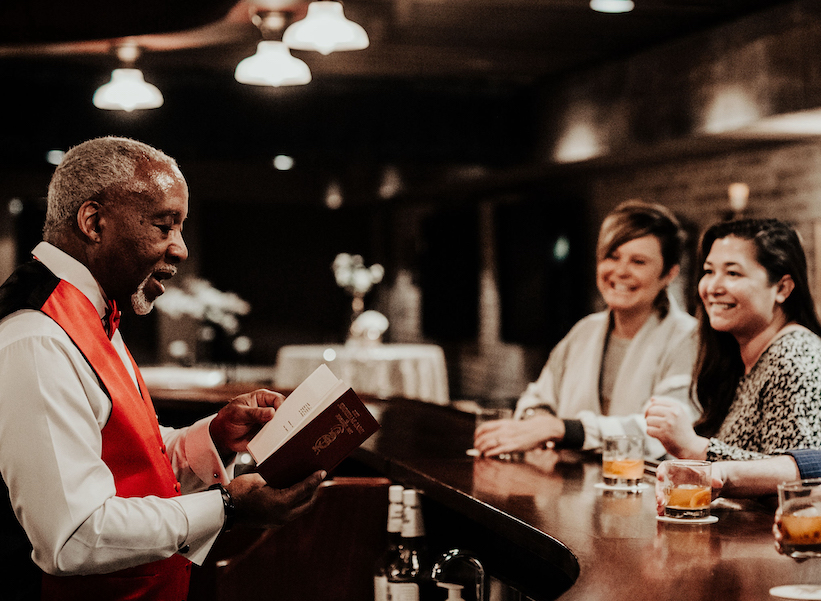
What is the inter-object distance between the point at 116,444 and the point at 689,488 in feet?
3.45

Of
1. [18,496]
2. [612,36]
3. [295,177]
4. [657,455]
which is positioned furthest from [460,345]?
[18,496]

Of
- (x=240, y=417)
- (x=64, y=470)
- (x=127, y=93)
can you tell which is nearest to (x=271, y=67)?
(x=127, y=93)

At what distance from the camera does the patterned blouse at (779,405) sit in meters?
1.94

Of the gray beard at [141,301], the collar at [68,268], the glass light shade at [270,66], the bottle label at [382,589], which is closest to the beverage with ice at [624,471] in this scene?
the bottle label at [382,589]

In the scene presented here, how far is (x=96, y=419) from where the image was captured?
1.54 meters

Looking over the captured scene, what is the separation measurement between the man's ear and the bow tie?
139mm

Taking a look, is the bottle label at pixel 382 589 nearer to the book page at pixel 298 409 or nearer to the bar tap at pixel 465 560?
the bar tap at pixel 465 560

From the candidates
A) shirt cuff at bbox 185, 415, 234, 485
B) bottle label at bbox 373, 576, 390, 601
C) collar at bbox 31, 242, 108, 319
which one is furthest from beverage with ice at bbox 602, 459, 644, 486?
collar at bbox 31, 242, 108, 319

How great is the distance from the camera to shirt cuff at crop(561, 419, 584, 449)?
2.51 m

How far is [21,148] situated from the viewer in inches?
274

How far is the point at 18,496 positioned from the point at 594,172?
683cm

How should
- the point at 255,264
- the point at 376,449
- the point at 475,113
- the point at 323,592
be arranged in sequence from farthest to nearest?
the point at 255,264
the point at 475,113
the point at 376,449
the point at 323,592

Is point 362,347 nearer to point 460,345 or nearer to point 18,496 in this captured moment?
point 460,345

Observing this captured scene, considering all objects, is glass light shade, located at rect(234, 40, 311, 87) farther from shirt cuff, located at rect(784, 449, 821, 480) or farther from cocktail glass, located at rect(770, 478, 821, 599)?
cocktail glass, located at rect(770, 478, 821, 599)
